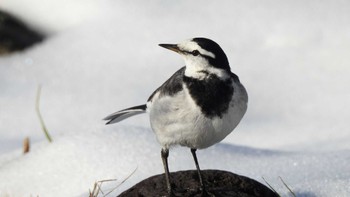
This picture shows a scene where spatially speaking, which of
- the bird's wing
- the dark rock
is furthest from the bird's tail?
the dark rock

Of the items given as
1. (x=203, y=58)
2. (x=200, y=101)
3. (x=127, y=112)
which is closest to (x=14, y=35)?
(x=127, y=112)

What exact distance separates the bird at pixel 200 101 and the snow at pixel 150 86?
46.9 inches

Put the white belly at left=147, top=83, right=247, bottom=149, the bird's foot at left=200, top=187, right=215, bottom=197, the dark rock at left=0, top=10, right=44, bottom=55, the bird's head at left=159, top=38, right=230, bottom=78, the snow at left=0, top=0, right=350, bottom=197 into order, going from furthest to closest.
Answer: the dark rock at left=0, top=10, right=44, bottom=55
the snow at left=0, top=0, right=350, bottom=197
the bird's foot at left=200, top=187, right=215, bottom=197
the bird's head at left=159, top=38, right=230, bottom=78
the white belly at left=147, top=83, right=247, bottom=149

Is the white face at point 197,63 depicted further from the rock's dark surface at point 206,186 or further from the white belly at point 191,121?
the rock's dark surface at point 206,186

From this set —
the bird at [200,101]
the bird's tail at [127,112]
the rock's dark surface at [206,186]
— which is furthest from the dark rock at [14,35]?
the bird at [200,101]

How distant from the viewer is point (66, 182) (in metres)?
5.70

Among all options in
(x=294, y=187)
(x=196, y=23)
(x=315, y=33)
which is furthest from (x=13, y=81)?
(x=294, y=187)

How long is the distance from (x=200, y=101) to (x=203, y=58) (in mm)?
260

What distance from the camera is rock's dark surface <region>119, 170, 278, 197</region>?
14.2 feet

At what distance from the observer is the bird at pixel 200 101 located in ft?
13.0

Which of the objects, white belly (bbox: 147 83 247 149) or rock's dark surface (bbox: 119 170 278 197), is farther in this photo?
rock's dark surface (bbox: 119 170 278 197)

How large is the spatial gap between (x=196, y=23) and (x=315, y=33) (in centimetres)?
149

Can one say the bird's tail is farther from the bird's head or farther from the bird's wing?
the bird's head

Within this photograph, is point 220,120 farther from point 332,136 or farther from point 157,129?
point 332,136
